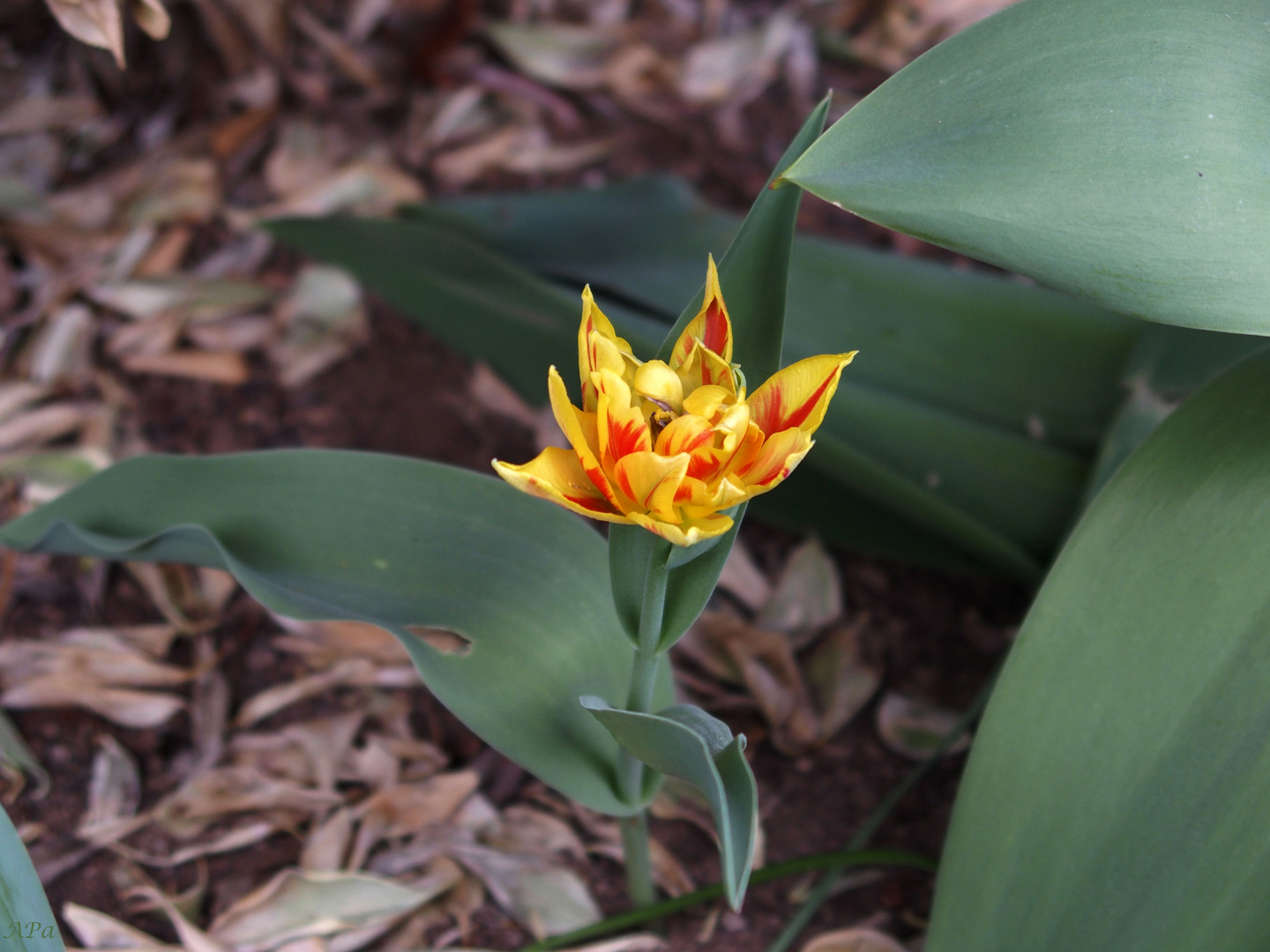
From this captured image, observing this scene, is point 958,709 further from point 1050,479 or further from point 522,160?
point 522,160

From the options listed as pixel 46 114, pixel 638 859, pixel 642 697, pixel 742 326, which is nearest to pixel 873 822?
pixel 638 859

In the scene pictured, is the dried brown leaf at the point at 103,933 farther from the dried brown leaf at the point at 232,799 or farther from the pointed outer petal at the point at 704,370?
the pointed outer petal at the point at 704,370

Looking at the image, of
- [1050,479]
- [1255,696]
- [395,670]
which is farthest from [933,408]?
[395,670]

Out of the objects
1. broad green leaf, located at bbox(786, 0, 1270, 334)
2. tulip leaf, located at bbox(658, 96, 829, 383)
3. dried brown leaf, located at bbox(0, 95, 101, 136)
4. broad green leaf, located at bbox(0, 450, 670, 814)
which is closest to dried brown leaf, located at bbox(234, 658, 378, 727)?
broad green leaf, located at bbox(0, 450, 670, 814)

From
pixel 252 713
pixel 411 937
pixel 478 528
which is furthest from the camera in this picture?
pixel 252 713

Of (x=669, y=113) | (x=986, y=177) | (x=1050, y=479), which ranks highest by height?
(x=986, y=177)

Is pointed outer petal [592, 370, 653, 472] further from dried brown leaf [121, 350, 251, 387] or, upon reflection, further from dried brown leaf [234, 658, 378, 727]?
dried brown leaf [121, 350, 251, 387]

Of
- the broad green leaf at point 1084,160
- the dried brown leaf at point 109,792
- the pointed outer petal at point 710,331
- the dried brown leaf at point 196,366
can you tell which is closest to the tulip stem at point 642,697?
the pointed outer petal at point 710,331

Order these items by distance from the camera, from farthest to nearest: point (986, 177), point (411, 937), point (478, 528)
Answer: point (411, 937) → point (478, 528) → point (986, 177)
